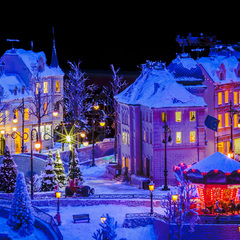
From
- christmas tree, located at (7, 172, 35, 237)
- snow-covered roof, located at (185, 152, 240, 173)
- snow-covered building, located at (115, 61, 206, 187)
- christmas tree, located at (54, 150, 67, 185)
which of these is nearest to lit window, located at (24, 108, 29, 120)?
snow-covered building, located at (115, 61, 206, 187)

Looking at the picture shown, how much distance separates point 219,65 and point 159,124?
15025 mm

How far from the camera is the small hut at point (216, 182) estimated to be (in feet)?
204

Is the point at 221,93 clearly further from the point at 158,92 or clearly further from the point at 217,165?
the point at 217,165

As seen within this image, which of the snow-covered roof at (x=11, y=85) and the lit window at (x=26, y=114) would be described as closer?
the snow-covered roof at (x=11, y=85)

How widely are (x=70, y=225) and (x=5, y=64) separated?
3113cm

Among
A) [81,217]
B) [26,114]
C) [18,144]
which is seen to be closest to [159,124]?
[81,217]

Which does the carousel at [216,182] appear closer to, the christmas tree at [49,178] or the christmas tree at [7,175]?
the christmas tree at [49,178]

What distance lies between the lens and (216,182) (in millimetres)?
62156

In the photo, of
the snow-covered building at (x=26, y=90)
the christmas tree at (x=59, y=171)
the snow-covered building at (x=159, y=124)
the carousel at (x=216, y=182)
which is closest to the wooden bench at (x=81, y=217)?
the carousel at (x=216, y=182)

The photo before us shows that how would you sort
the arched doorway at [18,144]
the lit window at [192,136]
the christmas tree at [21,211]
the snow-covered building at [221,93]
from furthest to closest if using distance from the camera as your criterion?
the arched doorway at [18,144] < the snow-covered building at [221,93] < the lit window at [192,136] < the christmas tree at [21,211]

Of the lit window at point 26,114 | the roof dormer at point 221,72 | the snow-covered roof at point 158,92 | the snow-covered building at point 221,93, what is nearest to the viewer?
the snow-covered roof at point 158,92

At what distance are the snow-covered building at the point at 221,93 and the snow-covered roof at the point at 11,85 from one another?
1757cm

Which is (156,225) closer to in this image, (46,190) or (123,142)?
(46,190)

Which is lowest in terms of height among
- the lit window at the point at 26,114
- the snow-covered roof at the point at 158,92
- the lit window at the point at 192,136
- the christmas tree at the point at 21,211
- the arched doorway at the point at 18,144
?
the christmas tree at the point at 21,211
